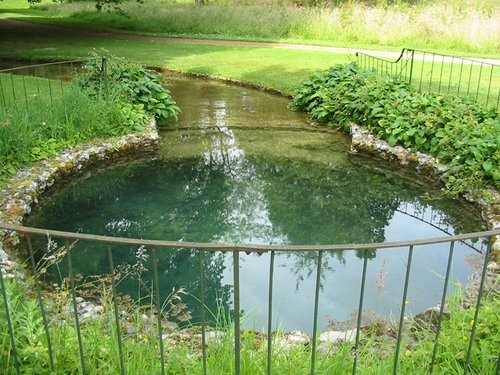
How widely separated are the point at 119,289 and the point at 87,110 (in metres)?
4.65

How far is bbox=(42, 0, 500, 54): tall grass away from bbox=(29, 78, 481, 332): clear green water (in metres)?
8.61

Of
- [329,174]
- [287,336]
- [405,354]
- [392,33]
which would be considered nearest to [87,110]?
[329,174]

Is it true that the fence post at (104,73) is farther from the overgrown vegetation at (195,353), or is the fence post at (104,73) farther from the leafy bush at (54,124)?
the overgrown vegetation at (195,353)

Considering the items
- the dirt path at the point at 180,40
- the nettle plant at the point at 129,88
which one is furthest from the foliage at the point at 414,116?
the nettle plant at the point at 129,88

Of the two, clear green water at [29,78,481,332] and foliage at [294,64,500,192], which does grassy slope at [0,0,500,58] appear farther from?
clear green water at [29,78,481,332]

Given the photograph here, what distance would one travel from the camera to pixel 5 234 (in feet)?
20.1

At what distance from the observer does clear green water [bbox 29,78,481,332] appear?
5555mm

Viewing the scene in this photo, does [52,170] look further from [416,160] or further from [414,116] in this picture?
[414,116]

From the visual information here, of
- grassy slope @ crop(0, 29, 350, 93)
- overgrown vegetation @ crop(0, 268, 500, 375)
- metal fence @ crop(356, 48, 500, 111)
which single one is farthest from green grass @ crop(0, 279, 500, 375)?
grassy slope @ crop(0, 29, 350, 93)

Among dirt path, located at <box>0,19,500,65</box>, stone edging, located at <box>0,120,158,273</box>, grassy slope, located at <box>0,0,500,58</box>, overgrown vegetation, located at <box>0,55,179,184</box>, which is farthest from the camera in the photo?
grassy slope, located at <box>0,0,500,58</box>

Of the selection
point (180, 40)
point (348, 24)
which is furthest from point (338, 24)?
point (180, 40)

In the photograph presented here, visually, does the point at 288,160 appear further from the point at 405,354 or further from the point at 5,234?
the point at 405,354

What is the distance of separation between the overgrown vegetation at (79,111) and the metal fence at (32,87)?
0.02 metres

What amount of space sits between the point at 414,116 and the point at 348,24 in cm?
1147
